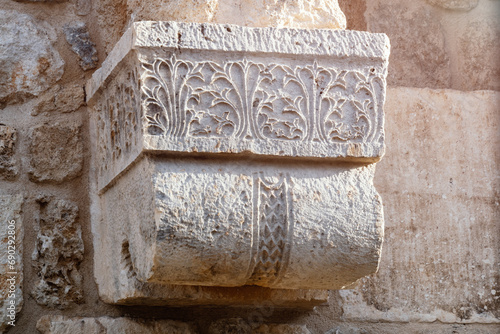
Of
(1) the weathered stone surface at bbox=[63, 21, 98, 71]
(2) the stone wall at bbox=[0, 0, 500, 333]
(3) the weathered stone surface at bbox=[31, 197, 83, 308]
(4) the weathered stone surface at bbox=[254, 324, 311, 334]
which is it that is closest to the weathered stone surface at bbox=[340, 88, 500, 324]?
(2) the stone wall at bbox=[0, 0, 500, 333]

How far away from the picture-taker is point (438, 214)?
1.96m

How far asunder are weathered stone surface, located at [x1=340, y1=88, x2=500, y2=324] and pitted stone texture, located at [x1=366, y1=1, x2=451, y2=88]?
54mm

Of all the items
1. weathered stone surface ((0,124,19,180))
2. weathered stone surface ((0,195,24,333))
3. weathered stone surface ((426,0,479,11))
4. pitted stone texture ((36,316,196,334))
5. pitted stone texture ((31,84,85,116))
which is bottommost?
pitted stone texture ((36,316,196,334))

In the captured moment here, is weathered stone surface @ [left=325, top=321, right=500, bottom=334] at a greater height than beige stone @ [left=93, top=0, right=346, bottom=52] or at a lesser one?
lesser

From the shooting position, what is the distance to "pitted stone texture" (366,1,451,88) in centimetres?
206

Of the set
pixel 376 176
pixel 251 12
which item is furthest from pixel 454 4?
pixel 251 12

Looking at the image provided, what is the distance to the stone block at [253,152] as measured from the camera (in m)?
1.39

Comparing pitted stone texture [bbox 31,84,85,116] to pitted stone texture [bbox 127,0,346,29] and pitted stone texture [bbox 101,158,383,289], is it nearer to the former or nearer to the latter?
pitted stone texture [bbox 127,0,346,29]

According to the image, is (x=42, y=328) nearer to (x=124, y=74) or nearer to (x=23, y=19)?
(x=124, y=74)

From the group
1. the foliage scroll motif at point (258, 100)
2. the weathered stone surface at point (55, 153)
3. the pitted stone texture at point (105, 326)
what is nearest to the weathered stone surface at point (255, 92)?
the foliage scroll motif at point (258, 100)

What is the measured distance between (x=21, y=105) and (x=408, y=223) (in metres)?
1.03

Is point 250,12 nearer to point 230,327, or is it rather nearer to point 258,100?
Result: point 258,100

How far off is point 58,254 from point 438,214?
3.23 ft

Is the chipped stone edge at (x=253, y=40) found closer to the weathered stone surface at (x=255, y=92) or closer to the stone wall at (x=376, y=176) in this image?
the weathered stone surface at (x=255, y=92)
